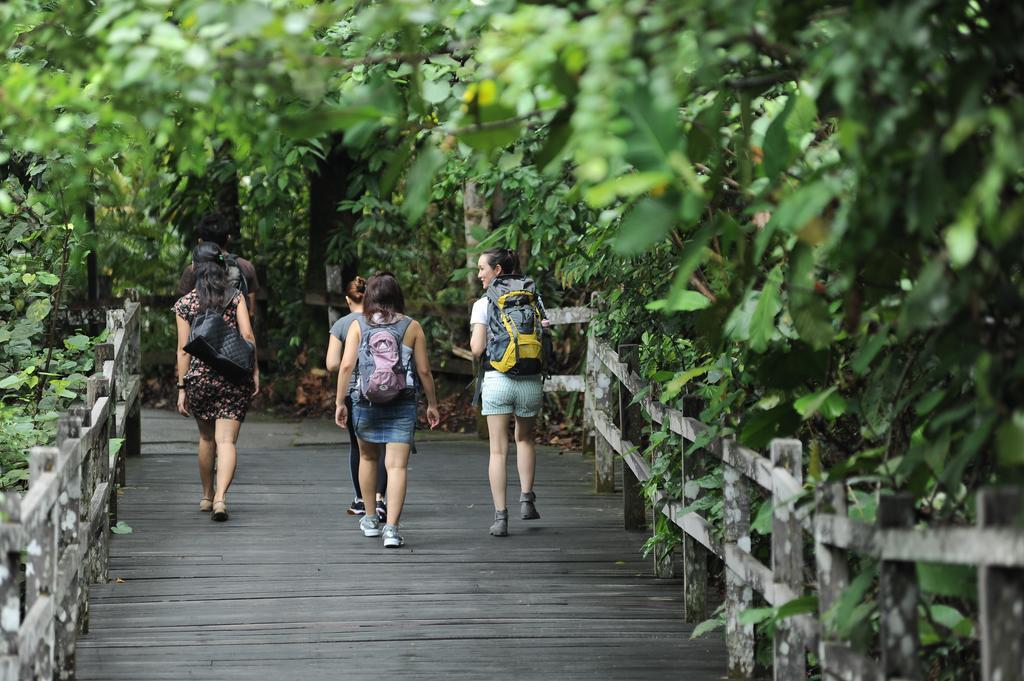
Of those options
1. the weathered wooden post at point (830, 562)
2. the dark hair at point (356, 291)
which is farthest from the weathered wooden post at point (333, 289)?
the weathered wooden post at point (830, 562)

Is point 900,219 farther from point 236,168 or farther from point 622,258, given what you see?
point 236,168

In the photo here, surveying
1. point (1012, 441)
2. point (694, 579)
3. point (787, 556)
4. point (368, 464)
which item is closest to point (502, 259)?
point (368, 464)

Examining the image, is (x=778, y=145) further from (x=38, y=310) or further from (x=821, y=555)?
(x=38, y=310)

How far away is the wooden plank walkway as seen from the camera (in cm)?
652

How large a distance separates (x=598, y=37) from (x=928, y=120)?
0.67 metres

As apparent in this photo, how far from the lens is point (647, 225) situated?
9.77ft

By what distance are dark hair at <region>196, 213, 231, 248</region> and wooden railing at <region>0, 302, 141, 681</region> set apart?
2.90 ft

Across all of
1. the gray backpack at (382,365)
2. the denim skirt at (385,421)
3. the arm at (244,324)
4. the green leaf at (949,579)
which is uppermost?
the arm at (244,324)

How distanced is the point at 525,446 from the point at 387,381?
3.95 feet

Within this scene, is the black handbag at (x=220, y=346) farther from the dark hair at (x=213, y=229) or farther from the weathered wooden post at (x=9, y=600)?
the weathered wooden post at (x=9, y=600)

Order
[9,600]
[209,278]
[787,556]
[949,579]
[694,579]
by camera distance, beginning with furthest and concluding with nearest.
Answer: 1. [209,278]
2. [694,579]
3. [787,556]
4. [9,600]
5. [949,579]

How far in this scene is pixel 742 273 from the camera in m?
3.76

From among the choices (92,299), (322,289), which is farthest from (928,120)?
(322,289)

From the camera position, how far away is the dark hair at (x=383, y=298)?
8570 mm
